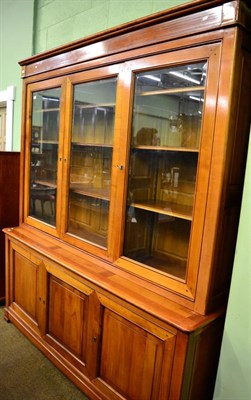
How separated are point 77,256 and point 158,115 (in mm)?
1057

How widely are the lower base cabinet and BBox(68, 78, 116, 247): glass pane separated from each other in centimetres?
37

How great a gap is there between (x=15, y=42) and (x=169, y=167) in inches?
103

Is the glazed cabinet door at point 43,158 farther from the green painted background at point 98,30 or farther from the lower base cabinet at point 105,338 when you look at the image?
the green painted background at point 98,30

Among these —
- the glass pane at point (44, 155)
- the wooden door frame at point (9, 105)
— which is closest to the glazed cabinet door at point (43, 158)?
the glass pane at point (44, 155)

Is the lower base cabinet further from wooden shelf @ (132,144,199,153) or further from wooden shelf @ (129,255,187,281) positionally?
wooden shelf @ (132,144,199,153)

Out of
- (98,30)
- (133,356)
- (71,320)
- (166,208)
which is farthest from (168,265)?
(98,30)

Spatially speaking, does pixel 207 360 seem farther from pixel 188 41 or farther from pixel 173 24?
pixel 173 24

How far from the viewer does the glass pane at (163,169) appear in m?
1.61

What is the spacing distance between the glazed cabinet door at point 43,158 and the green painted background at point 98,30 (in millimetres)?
724

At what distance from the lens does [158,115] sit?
5.95 ft

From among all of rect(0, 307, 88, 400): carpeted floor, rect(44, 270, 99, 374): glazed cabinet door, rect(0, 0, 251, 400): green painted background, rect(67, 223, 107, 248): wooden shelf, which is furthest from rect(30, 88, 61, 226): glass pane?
rect(0, 307, 88, 400): carpeted floor

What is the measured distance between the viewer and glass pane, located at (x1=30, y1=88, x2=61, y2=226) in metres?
2.32

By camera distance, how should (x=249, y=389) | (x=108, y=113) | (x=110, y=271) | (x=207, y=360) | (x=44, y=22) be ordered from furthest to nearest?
1. (x=44, y=22)
2. (x=108, y=113)
3. (x=110, y=271)
4. (x=207, y=360)
5. (x=249, y=389)

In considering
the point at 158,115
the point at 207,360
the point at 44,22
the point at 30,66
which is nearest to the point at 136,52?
the point at 158,115
